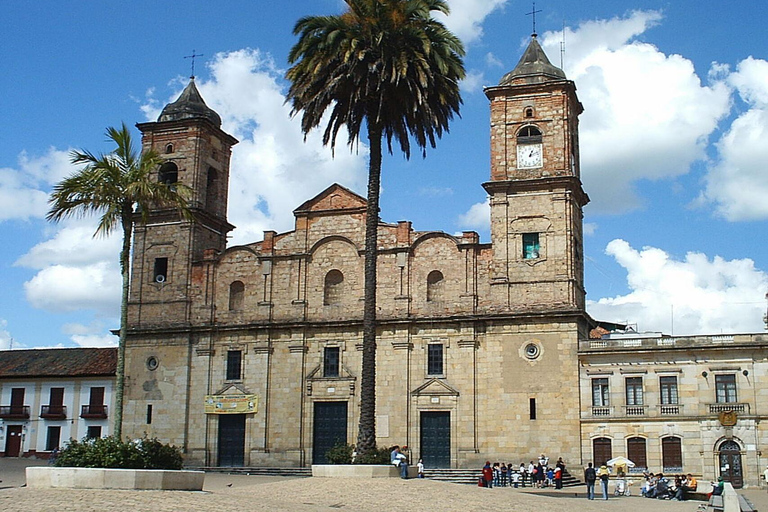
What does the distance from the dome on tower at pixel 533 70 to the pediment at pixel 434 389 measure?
15.6 m

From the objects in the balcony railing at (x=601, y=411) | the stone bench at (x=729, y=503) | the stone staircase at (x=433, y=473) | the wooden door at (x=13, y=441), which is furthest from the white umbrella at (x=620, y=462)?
the wooden door at (x=13, y=441)

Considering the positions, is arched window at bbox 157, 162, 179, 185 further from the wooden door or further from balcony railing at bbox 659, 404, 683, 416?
balcony railing at bbox 659, 404, 683, 416

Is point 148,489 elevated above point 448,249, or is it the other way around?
point 448,249

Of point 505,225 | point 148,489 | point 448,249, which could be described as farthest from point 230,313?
point 148,489

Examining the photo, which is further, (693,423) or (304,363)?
(304,363)

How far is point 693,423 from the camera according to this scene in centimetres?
4072

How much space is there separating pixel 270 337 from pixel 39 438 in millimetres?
16820

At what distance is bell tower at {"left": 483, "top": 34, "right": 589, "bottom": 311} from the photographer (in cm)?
4381

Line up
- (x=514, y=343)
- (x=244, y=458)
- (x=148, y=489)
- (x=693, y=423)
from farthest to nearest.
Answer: (x=244, y=458), (x=514, y=343), (x=693, y=423), (x=148, y=489)

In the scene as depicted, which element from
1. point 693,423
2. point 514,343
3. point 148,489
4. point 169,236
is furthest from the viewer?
point 169,236

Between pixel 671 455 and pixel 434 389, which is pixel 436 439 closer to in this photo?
pixel 434 389

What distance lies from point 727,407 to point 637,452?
4382 millimetres

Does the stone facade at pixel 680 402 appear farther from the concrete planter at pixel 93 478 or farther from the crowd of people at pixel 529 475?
the concrete planter at pixel 93 478

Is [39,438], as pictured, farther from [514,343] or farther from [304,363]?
[514,343]
